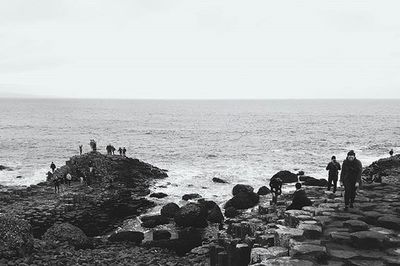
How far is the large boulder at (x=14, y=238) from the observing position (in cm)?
1924

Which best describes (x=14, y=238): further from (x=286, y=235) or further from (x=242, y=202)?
(x=242, y=202)

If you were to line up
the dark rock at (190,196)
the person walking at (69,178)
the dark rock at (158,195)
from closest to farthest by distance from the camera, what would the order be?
the dark rock at (190,196) < the dark rock at (158,195) < the person walking at (69,178)

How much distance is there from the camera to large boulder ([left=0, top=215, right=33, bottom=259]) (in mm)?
19241

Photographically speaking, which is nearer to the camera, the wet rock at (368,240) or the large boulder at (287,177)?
the wet rock at (368,240)

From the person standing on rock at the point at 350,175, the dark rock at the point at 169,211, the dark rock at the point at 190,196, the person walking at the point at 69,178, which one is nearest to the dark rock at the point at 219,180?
the dark rock at the point at 190,196

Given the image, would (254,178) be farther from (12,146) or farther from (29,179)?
(12,146)

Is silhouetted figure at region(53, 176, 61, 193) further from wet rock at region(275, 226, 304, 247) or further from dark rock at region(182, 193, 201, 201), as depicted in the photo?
wet rock at region(275, 226, 304, 247)

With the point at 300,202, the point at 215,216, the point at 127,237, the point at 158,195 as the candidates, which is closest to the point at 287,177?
the point at 158,195

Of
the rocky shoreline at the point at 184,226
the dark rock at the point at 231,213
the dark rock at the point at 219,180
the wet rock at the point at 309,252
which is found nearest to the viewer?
the wet rock at the point at 309,252

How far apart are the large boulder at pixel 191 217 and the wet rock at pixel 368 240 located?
15233 mm

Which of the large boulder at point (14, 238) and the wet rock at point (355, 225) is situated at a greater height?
the wet rock at point (355, 225)

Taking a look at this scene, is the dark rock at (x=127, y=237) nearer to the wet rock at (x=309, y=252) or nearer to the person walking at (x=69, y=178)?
the wet rock at (x=309, y=252)

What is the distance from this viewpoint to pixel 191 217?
81.7 ft

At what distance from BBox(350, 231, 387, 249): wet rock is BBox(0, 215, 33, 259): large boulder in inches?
662
